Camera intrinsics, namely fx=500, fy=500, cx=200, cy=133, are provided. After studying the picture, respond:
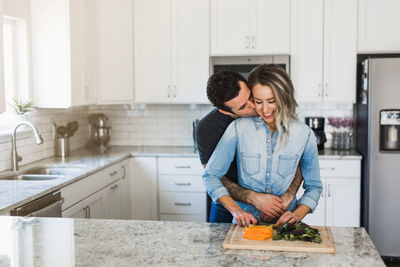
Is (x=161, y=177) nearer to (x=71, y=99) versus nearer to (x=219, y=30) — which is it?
(x=71, y=99)

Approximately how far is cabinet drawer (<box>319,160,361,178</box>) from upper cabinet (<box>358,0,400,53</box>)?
1.02 meters

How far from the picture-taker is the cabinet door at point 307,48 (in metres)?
4.48

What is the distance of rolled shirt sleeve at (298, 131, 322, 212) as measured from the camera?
2.21 m

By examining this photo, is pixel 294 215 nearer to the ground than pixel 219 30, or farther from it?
nearer to the ground

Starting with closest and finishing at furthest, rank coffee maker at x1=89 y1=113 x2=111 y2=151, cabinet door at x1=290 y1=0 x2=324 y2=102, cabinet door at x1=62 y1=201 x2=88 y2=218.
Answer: cabinet door at x1=62 y1=201 x2=88 y2=218, cabinet door at x1=290 y1=0 x2=324 y2=102, coffee maker at x1=89 y1=113 x2=111 y2=151

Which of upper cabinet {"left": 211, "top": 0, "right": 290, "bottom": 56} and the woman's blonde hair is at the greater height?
upper cabinet {"left": 211, "top": 0, "right": 290, "bottom": 56}

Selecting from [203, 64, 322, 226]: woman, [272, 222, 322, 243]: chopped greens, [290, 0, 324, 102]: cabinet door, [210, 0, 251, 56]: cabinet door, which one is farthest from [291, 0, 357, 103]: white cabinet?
[272, 222, 322, 243]: chopped greens

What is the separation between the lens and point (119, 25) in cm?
470

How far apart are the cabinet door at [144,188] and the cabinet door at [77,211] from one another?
3.66 feet

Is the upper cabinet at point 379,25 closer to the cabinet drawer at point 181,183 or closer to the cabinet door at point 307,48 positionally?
the cabinet door at point 307,48

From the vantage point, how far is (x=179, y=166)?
4.59m

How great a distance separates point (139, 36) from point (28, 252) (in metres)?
3.34

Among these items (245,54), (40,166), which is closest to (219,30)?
(245,54)

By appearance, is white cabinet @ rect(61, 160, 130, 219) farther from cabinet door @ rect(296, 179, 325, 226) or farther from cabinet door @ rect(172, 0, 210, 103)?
cabinet door @ rect(296, 179, 325, 226)
